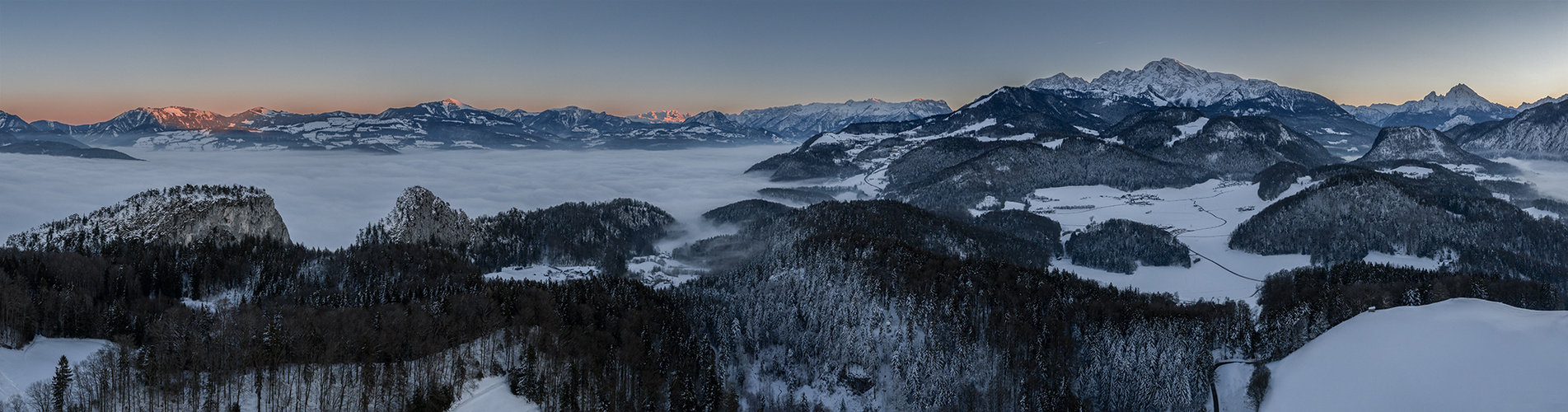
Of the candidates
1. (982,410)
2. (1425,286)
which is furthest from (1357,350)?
(982,410)

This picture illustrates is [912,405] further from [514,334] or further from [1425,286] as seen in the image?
[1425,286]

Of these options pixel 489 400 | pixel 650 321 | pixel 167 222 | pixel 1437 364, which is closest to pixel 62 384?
pixel 489 400

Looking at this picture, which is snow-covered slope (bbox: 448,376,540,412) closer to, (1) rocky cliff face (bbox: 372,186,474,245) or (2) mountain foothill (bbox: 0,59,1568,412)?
(2) mountain foothill (bbox: 0,59,1568,412)

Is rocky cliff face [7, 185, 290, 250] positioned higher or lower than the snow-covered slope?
higher

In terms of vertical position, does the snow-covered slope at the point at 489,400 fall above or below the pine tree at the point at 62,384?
below

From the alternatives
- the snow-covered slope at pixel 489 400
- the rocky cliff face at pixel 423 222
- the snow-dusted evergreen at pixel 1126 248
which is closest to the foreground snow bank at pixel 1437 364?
the snow-covered slope at pixel 489 400

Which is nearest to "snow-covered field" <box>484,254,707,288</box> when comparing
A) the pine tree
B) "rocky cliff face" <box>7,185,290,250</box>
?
"rocky cliff face" <box>7,185,290,250</box>

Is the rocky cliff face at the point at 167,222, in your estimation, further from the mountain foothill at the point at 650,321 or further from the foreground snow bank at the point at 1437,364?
the foreground snow bank at the point at 1437,364
